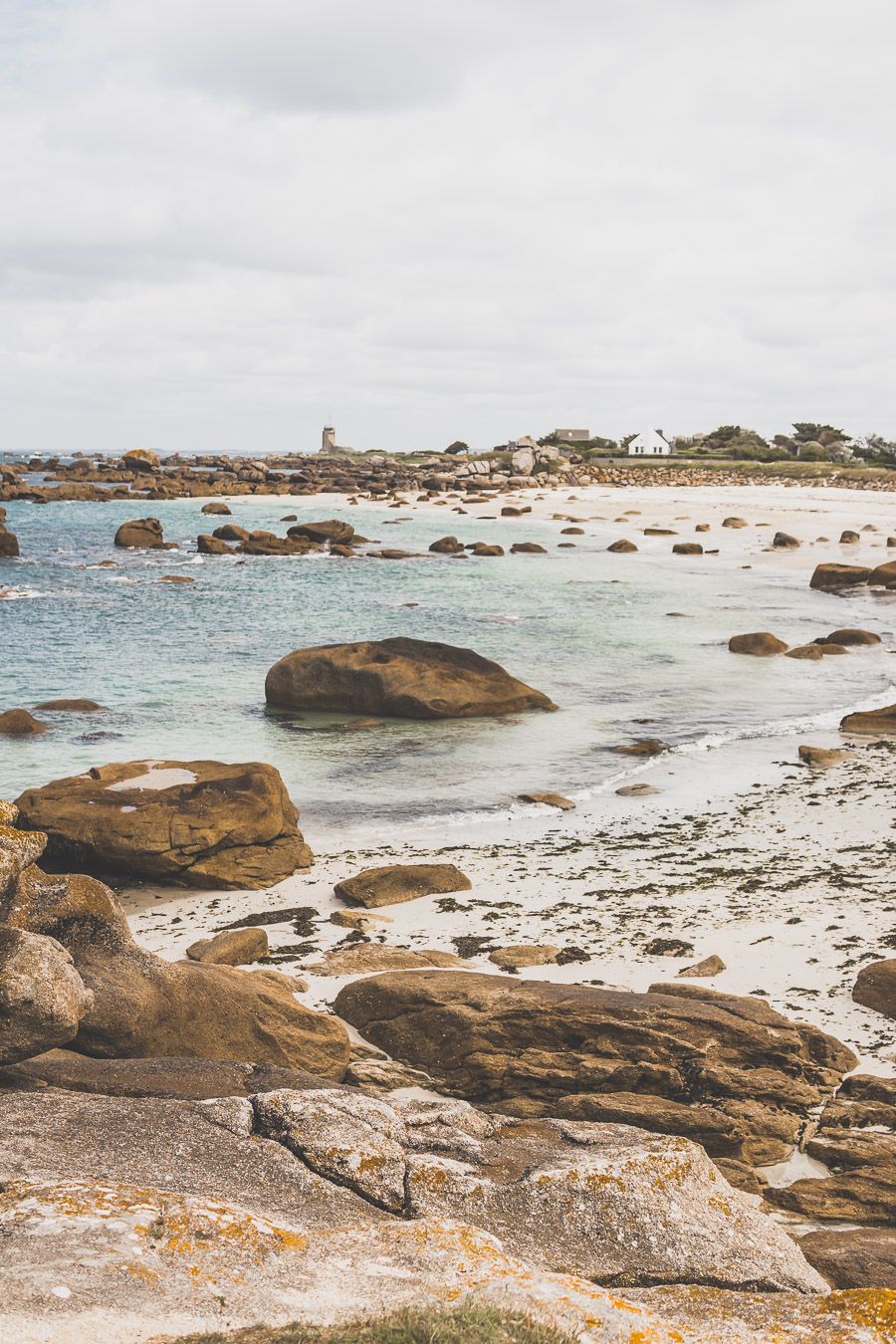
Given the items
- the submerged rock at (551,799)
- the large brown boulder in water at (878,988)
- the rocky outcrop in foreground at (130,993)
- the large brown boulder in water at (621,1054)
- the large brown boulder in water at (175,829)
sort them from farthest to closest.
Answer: the submerged rock at (551,799) < the large brown boulder in water at (175,829) < the large brown boulder in water at (878,988) < the large brown boulder in water at (621,1054) < the rocky outcrop in foreground at (130,993)

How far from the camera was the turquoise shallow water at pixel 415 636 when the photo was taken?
19781mm

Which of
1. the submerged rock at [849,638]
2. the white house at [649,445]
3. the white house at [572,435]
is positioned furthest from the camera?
the white house at [572,435]

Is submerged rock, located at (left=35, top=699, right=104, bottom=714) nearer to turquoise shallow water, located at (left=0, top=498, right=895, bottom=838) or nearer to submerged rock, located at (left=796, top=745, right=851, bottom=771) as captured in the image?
turquoise shallow water, located at (left=0, top=498, right=895, bottom=838)

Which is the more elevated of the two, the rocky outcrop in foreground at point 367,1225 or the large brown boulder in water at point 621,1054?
the rocky outcrop in foreground at point 367,1225

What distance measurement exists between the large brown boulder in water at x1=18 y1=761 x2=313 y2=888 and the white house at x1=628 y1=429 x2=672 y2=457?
133 metres

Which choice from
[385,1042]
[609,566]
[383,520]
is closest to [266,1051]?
[385,1042]

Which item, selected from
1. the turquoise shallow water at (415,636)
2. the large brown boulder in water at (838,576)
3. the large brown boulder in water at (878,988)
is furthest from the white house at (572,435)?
the large brown boulder in water at (878,988)

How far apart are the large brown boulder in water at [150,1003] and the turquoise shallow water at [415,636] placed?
8.00m

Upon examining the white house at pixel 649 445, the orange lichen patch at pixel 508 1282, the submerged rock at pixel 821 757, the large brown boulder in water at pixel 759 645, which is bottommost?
the submerged rock at pixel 821 757

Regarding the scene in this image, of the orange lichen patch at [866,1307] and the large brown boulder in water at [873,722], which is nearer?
the orange lichen patch at [866,1307]

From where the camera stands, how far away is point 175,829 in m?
13.7

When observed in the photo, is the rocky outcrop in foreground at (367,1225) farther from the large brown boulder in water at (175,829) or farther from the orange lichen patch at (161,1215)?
the large brown boulder in water at (175,829)

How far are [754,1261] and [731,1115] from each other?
216 centimetres

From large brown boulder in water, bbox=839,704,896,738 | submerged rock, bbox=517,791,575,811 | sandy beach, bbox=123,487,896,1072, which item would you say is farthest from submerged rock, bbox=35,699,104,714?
large brown boulder in water, bbox=839,704,896,738
